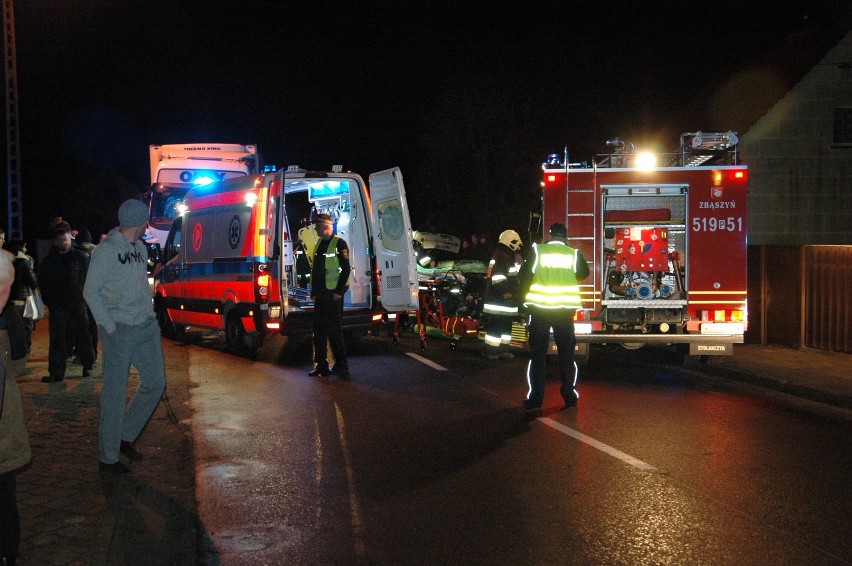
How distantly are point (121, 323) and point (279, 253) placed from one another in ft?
18.7

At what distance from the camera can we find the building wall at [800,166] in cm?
2069

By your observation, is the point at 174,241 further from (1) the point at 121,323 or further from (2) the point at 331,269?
(1) the point at 121,323

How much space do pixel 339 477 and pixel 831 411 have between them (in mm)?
5583

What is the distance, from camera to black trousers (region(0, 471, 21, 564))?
12.4 ft

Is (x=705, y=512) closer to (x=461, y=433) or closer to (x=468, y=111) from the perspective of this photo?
(x=461, y=433)

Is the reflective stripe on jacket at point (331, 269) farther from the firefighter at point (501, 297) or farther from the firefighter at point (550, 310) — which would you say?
the firefighter at point (550, 310)

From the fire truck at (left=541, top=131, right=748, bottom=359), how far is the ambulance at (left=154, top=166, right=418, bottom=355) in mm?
2563

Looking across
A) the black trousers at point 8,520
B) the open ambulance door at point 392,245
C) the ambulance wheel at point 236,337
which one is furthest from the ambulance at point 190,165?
the black trousers at point 8,520

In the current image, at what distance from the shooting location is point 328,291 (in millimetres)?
10555

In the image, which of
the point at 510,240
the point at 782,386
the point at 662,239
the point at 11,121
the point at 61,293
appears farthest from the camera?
the point at 11,121

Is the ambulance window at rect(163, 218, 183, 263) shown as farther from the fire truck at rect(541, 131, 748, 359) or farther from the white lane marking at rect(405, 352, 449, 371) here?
the fire truck at rect(541, 131, 748, 359)

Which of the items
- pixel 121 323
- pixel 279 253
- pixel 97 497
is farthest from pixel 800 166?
pixel 97 497

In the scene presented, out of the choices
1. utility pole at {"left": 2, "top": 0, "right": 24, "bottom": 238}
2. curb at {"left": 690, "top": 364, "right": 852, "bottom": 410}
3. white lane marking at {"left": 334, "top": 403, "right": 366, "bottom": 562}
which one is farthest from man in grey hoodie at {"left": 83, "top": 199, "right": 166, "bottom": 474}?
utility pole at {"left": 2, "top": 0, "right": 24, "bottom": 238}

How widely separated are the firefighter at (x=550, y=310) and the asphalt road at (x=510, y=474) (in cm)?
35
